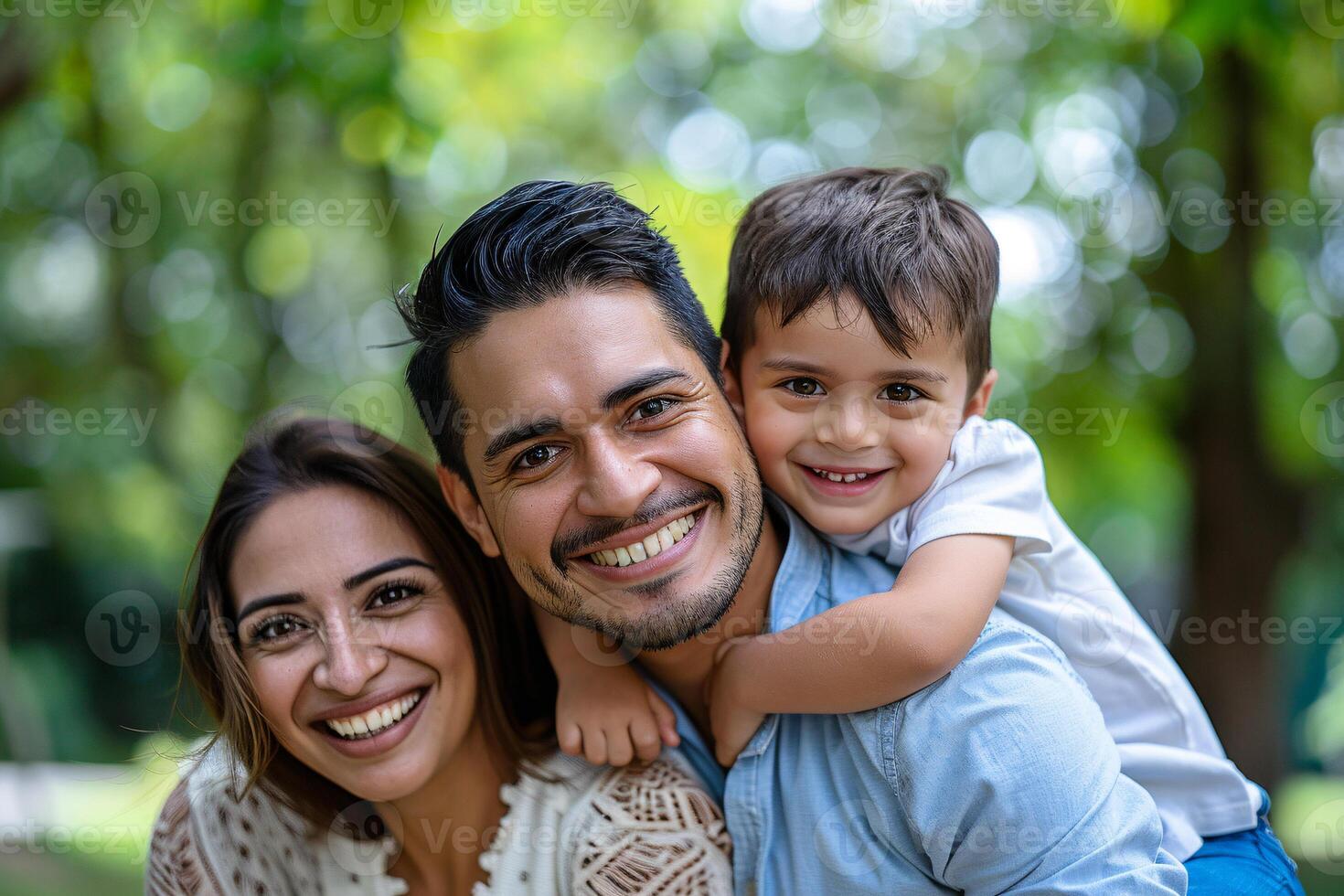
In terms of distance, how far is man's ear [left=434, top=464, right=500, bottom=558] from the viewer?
2439mm

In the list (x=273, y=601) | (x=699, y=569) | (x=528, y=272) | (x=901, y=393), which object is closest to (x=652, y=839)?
(x=699, y=569)

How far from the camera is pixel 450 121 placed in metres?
6.88

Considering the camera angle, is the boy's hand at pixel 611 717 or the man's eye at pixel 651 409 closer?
the man's eye at pixel 651 409

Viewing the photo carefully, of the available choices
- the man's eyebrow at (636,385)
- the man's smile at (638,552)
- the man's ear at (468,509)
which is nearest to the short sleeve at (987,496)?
the man's smile at (638,552)

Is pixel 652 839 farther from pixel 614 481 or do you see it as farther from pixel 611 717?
pixel 614 481

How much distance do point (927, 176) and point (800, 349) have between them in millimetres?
604

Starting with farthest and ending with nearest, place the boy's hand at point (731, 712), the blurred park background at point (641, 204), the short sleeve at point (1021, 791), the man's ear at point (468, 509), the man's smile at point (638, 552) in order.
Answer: the blurred park background at point (641, 204)
the man's ear at point (468, 509)
the boy's hand at point (731, 712)
the man's smile at point (638, 552)
the short sleeve at point (1021, 791)

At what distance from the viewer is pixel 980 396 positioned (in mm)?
2568

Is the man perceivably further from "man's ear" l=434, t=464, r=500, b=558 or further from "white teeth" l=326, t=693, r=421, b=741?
"white teeth" l=326, t=693, r=421, b=741

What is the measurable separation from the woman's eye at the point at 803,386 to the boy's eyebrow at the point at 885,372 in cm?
4

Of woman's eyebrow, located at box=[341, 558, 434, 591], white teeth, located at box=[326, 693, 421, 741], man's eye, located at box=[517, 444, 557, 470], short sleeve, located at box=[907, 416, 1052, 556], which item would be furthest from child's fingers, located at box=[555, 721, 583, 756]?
short sleeve, located at box=[907, 416, 1052, 556]

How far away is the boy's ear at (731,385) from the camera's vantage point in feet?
8.19

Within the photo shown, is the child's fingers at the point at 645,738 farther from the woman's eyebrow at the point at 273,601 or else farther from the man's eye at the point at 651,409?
the woman's eyebrow at the point at 273,601

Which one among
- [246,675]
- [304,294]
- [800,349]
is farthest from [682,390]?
[304,294]
